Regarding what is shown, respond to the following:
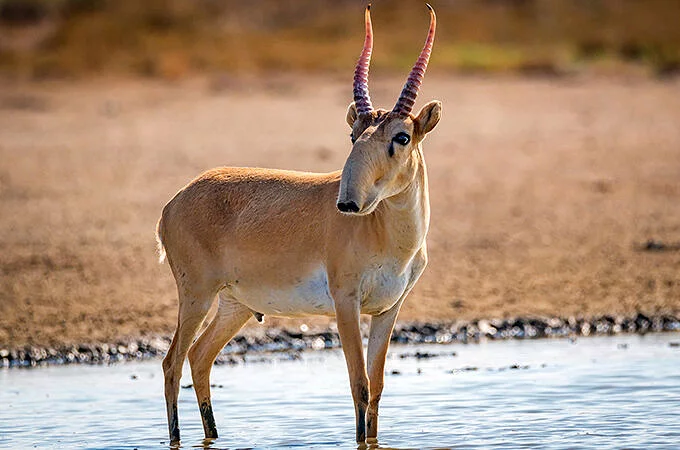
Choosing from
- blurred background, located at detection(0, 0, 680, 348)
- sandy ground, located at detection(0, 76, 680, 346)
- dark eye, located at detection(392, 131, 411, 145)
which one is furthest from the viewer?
blurred background, located at detection(0, 0, 680, 348)

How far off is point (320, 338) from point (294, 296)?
3805 millimetres

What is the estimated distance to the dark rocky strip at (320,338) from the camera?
12.4 m

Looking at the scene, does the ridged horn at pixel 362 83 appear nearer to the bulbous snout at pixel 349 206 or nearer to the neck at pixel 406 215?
the neck at pixel 406 215

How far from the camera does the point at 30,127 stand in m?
23.6

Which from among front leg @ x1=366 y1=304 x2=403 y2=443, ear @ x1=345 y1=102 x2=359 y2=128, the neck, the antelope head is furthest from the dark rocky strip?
the antelope head

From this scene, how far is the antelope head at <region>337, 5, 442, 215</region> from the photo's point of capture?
8023 mm

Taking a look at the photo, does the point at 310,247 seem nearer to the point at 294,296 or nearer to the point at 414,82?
the point at 294,296

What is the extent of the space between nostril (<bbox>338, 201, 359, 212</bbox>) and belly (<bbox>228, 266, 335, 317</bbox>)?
3.32 ft

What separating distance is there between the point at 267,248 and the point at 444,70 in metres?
20.5

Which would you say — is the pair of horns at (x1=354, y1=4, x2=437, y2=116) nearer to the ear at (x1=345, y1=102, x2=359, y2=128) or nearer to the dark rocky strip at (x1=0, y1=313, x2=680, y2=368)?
the ear at (x1=345, y1=102, x2=359, y2=128)

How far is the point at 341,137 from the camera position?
22.3 metres

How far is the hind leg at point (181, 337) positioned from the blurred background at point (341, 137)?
3.41 m

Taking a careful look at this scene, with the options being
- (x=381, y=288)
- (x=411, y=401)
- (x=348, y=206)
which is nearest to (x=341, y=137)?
(x=411, y=401)

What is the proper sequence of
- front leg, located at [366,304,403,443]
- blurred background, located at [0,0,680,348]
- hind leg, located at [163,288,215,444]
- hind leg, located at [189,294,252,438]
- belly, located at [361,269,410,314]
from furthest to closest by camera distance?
blurred background, located at [0,0,680,348] → hind leg, located at [189,294,252,438] → hind leg, located at [163,288,215,444] → front leg, located at [366,304,403,443] → belly, located at [361,269,410,314]
